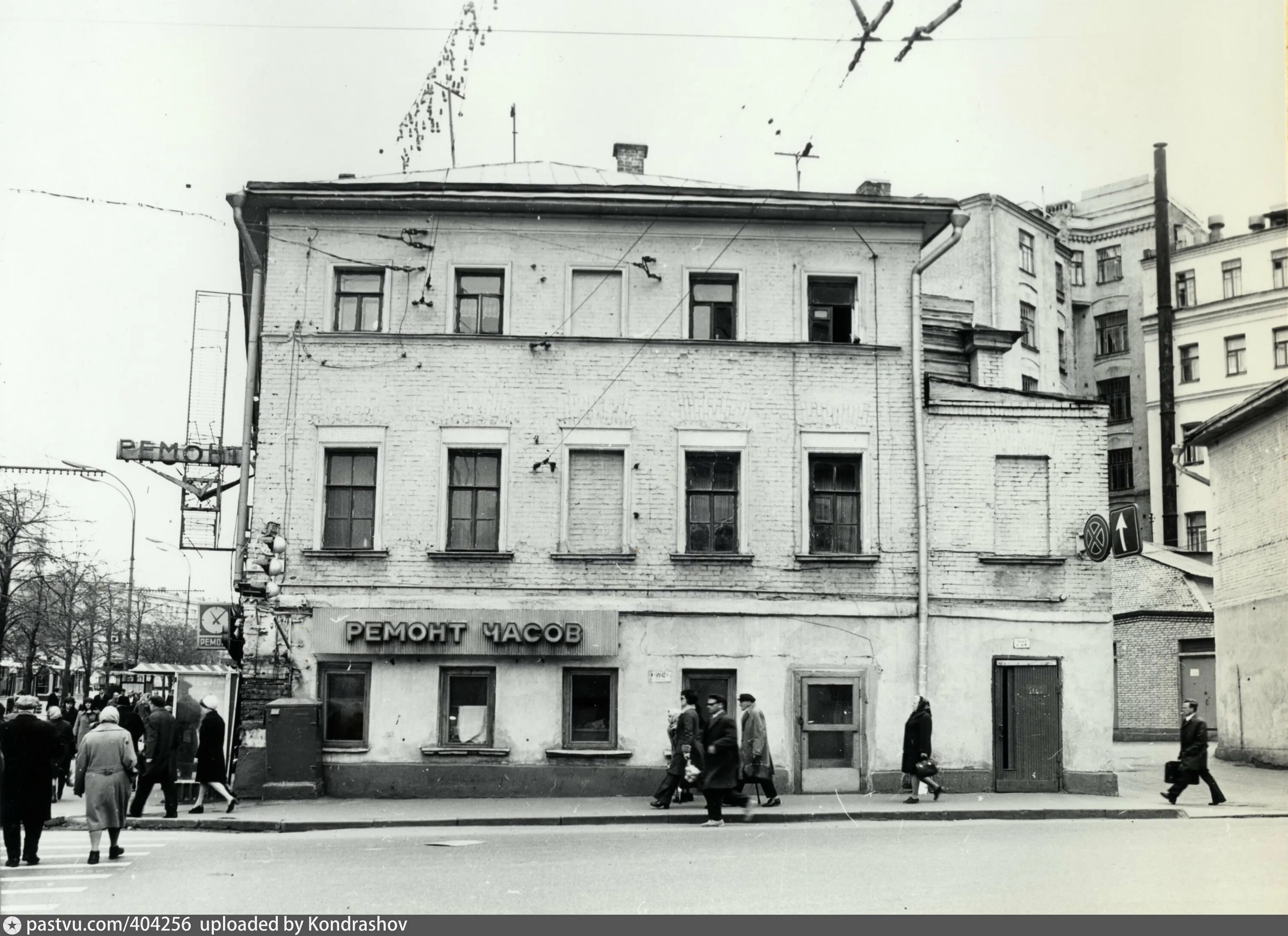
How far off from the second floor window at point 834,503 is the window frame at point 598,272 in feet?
12.5

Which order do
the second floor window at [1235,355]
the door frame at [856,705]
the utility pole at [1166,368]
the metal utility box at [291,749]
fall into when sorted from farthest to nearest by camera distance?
1. the second floor window at [1235,355]
2. the utility pole at [1166,368]
3. the door frame at [856,705]
4. the metal utility box at [291,749]

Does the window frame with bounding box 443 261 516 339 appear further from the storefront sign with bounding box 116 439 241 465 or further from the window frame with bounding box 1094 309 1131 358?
the window frame with bounding box 1094 309 1131 358

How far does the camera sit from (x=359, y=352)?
21922mm

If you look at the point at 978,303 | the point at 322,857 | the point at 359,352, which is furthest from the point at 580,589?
the point at 978,303

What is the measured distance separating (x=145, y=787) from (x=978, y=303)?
166 ft

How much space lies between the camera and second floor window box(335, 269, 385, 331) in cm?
2222

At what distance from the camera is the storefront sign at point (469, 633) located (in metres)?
20.9

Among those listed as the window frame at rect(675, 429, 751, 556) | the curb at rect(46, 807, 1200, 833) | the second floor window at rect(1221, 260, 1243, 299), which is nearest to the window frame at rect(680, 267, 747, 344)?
the window frame at rect(675, 429, 751, 556)

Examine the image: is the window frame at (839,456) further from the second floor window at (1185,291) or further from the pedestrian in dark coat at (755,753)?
the second floor window at (1185,291)

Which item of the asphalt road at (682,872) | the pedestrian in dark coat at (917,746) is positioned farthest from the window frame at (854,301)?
the asphalt road at (682,872)

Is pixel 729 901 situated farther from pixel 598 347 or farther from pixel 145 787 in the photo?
pixel 598 347

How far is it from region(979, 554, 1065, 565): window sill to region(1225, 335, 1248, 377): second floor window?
40367 mm

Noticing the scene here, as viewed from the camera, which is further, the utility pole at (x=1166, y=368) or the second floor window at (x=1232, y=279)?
the second floor window at (x=1232, y=279)

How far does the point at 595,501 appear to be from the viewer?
855 inches
